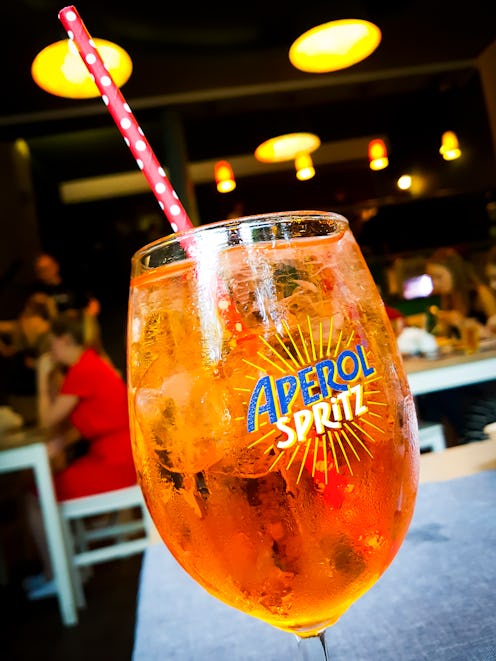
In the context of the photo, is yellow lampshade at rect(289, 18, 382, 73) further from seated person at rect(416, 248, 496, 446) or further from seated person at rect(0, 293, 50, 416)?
seated person at rect(0, 293, 50, 416)

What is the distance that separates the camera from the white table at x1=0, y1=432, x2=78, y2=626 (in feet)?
8.26

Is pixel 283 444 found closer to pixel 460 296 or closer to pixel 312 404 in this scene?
pixel 312 404

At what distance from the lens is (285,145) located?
5.33 meters

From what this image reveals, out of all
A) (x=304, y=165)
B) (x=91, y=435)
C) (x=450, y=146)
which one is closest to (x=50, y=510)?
(x=91, y=435)

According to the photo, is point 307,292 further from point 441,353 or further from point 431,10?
point 431,10

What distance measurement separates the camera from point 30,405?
4723 millimetres

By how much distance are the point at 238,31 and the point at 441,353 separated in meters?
2.17

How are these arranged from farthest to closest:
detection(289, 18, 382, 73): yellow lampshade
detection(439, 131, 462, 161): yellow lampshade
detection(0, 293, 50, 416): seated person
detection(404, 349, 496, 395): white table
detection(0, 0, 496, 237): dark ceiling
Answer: detection(439, 131, 462, 161): yellow lampshade, detection(0, 293, 50, 416): seated person, detection(0, 0, 496, 237): dark ceiling, detection(289, 18, 382, 73): yellow lampshade, detection(404, 349, 496, 395): white table

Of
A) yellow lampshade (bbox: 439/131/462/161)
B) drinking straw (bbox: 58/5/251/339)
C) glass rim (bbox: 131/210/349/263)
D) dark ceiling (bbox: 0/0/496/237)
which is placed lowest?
glass rim (bbox: 131/210/349/263)

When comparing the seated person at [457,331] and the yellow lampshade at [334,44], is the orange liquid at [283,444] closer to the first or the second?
the seated person at [457,331]

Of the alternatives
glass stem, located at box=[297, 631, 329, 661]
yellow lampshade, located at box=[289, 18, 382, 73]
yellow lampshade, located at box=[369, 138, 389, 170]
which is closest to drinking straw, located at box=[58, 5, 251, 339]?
glass stem, located at box=[297, 631, 329, 661]

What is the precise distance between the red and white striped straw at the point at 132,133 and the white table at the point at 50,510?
2320mm

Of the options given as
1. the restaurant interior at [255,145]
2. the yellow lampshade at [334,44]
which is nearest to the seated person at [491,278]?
the restaurant interior at [255,145]

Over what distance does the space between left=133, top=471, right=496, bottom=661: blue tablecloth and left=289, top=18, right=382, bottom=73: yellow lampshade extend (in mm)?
3244
